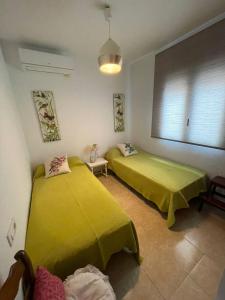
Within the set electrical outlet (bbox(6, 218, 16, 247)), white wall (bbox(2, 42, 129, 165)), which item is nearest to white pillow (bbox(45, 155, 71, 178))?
white wall (bbox(2, 42, 129, 165))

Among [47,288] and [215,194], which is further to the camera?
[215,194]

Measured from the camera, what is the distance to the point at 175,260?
4.67 ft

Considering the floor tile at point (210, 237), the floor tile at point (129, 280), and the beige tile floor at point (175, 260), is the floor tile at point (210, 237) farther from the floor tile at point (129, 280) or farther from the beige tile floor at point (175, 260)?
the floor tile at point (129, 280)

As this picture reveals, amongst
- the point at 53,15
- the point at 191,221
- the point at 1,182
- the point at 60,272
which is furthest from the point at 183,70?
the point at 60,272

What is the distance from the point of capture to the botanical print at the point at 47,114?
2.51 m

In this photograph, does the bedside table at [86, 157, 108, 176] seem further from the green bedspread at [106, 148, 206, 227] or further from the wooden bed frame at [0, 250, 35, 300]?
the wooden bed frame at [0, 250, 35, 300]

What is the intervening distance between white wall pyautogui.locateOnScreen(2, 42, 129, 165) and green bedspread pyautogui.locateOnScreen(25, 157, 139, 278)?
118cm

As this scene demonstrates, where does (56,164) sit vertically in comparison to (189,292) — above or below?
above

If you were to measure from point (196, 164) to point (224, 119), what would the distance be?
822 millimetres

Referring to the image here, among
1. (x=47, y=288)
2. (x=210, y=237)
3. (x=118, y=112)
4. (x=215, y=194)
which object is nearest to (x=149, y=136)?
(x=118, y=112)

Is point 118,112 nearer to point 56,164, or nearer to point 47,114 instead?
point 47,114

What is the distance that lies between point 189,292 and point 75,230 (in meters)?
1.12

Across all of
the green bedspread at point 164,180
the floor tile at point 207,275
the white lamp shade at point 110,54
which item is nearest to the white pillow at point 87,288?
the floor tile at point 207,275

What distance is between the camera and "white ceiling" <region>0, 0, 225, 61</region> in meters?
1.46
